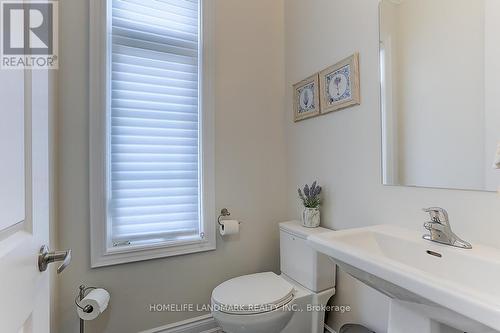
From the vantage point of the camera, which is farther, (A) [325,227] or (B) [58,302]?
(A) [325,227]

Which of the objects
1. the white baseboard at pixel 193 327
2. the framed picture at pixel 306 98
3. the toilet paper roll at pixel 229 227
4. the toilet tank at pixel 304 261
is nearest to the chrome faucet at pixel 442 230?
the toilet tank at pixel 304 261

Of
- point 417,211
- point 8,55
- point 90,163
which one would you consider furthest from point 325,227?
point 8,55

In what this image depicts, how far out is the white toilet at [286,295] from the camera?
4.09 feet

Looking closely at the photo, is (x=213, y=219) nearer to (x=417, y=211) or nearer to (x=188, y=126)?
(x=188, y=126)

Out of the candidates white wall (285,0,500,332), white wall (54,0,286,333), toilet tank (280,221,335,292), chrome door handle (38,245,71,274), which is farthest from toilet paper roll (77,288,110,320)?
white wall (285,0,500,332)

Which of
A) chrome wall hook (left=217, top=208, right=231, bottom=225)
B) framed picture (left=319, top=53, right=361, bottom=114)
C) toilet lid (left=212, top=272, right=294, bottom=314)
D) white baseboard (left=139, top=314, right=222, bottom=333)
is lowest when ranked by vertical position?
white baseboard (left=139, top=314, right=222, bottom=333)

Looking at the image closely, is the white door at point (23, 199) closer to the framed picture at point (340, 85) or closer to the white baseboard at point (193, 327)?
the white baseboard at point (193, 327)

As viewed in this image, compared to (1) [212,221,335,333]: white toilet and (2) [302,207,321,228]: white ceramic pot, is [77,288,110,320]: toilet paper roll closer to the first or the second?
(1) [212,221,335,333]: white toilet

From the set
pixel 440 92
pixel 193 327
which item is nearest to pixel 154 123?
pixel 193 327

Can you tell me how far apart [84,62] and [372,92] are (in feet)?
5.40

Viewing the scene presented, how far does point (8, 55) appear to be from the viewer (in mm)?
480

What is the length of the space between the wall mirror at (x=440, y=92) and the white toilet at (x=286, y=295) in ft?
2.13

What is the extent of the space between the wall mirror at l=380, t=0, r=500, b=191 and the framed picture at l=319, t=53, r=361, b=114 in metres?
0.15

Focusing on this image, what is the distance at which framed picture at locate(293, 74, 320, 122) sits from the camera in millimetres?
1666
